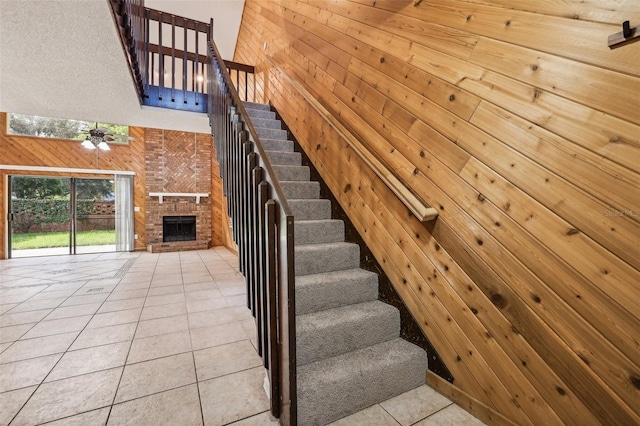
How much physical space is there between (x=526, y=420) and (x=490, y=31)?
6.34 ft

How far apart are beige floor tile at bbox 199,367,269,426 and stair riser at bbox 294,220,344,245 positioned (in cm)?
104

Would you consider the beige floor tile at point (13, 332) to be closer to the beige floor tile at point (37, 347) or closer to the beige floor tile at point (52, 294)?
the beige floor tile at point (37, 347)

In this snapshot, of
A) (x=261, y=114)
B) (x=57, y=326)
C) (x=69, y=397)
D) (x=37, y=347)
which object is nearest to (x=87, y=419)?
(x=69, y=397)

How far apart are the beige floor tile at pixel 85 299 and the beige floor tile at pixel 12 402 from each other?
1.86 meters

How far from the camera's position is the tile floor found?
4.89 feet

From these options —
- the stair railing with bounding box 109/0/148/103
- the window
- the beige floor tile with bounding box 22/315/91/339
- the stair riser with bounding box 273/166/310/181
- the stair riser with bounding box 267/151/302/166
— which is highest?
the window

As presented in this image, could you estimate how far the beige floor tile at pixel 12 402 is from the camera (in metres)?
1.48

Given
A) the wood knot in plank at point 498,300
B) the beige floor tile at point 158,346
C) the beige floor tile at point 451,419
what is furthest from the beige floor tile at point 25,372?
the wood knot in plank at point 498,300

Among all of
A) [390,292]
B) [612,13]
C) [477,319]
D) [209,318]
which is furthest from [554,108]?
[209,318]

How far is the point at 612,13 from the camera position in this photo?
102 centimetres

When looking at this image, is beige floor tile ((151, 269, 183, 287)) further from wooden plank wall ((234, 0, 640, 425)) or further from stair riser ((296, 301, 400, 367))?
wooden plank wall ((234, 0, 640, 425))

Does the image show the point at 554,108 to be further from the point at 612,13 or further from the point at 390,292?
the point at 390,292

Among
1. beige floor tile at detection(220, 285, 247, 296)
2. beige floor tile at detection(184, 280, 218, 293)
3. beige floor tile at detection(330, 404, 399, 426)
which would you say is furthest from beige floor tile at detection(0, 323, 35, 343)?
beige floor tile at detection(330, 404, 399, 426)

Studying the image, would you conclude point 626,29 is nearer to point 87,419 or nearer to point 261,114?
point 87,419
